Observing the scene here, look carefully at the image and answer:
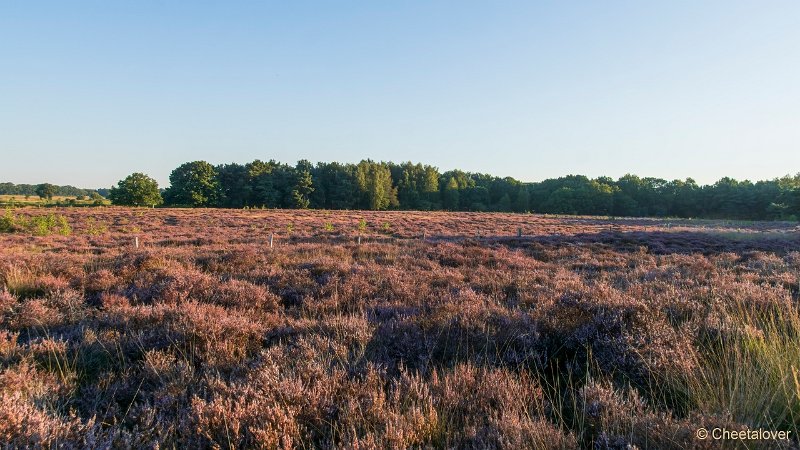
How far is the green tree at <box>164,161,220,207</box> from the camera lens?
253 ft

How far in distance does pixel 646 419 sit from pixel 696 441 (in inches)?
12.0

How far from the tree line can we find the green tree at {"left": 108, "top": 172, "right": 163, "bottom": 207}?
0.17 m

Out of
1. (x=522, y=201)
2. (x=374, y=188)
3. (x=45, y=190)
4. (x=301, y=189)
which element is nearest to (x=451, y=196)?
(x=522, y=201)

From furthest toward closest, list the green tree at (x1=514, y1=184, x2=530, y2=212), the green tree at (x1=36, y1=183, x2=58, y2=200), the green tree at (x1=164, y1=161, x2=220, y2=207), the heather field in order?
the green tree at (x1=514, y1=184, x2=530, y2=212)
the green tree at (x1=36, y1=183, x2=58, y2=200)
the green tree at (x1=164, y1=161, x2=220, y2=207)
the heather field

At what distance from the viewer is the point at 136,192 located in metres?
73.0

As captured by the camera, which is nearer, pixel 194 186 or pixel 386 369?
pixel 386 369

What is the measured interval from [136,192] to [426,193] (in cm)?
6625

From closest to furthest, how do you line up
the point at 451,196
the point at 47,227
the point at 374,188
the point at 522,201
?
the point at 47,227
the point at 374,188
the point at 522,201
the point at 451,196

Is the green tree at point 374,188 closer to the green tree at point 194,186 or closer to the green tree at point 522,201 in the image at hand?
the green tree at point 194,186

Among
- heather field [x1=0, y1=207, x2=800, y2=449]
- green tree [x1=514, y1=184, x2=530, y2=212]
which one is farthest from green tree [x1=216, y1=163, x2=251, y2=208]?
heather field [x1=0, y1=207, x2=800, y2=449]

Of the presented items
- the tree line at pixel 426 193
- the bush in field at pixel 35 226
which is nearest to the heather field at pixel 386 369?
the bush in field at pixel 35 226

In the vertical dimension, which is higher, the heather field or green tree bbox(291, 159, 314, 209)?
green tree bbox(291, 159, 314, 209)

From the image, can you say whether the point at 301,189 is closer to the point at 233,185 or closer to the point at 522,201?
the point at 233,185

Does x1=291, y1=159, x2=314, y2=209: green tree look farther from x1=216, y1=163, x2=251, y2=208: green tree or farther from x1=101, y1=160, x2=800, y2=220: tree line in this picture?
x1=216, y1=163, x2=251, y2=208: green tree
